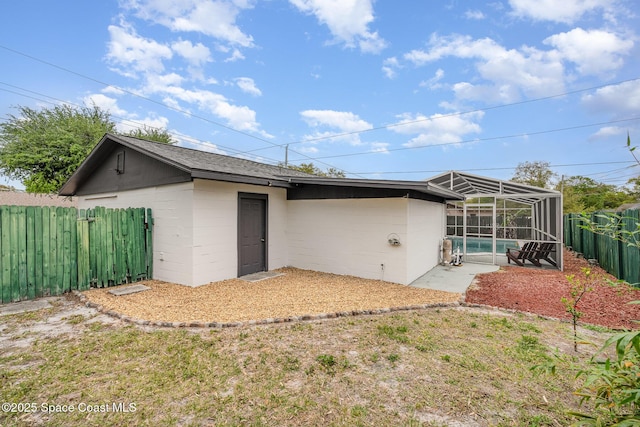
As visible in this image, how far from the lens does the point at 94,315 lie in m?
4.98

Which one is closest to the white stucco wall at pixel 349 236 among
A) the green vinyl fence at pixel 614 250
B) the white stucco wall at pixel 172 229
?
the white stucco wall at pixel 172 229

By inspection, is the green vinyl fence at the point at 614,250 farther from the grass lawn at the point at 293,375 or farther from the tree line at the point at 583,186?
the tree line at the point at 583,186

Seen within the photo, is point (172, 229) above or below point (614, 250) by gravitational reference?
above

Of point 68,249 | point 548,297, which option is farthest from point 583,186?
point 68,249

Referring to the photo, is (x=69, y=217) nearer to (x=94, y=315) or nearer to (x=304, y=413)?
(x=94, y=315)

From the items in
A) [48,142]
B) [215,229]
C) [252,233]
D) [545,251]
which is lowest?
[545,251]

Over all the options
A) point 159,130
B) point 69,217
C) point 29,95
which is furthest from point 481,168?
point 29,95

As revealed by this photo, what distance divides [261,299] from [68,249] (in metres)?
4.34

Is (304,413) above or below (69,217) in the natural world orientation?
below

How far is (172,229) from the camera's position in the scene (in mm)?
7164

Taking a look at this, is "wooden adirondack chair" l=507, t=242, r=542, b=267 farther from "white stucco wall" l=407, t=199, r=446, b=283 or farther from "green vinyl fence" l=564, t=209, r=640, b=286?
"white stucco wall" l=407, t=199, r=446, b=283

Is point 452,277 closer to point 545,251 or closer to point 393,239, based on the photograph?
point 393,239

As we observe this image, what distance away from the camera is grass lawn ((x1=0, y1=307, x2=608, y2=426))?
2518mm

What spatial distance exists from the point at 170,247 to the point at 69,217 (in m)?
2.07
